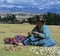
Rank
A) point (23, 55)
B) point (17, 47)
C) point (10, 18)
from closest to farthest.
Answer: point (23, 55) < point (17, 47) < point (10, 18)

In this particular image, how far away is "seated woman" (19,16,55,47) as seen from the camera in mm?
11219

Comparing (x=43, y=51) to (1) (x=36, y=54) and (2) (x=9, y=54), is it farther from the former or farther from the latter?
(2) (x=9, y=54)

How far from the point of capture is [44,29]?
37.0ft

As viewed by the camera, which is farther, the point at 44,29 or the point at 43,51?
the point at 44,29

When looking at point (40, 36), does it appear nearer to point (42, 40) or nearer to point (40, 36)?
point (40, 36)

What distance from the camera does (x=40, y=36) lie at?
37.0 ft

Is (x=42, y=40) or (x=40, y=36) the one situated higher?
(x=40, y=36)

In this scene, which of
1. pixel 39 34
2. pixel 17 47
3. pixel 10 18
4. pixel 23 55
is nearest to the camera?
pixel 23 55

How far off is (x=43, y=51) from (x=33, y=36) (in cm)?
149

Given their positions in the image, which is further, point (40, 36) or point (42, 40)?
point (42, 40)

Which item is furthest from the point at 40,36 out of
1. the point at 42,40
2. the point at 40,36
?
the point at 42,40

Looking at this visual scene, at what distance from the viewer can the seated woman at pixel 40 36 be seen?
11219 millimetres

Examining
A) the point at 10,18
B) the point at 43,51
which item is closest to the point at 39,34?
the point at 43,51

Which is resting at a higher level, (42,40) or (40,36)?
(40,36)
